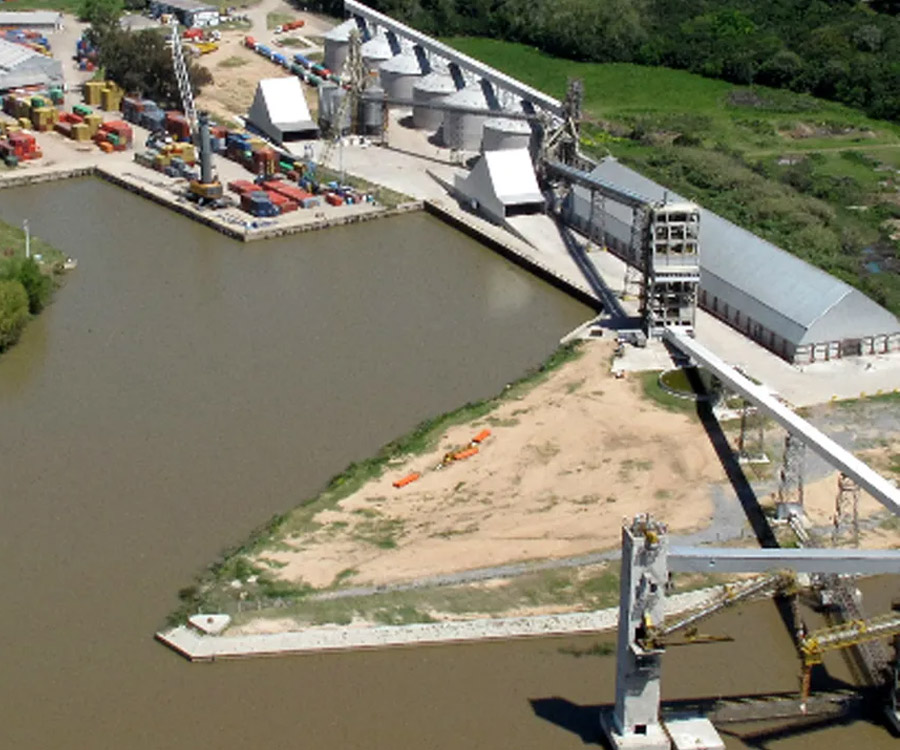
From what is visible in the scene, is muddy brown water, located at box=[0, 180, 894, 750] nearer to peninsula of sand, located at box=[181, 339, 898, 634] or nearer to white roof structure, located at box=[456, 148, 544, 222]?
peninsula of sand, located at box=[181, 339, 898, 634]

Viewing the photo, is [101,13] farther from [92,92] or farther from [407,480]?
[407,480]

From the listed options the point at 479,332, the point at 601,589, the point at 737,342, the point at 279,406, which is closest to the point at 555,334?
the point at 479,332

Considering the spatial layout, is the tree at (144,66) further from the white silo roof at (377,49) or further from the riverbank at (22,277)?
the riverbank at (22,277)

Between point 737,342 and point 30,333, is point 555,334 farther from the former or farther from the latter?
point 30,333

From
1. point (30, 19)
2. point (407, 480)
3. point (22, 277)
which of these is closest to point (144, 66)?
point (30, 19)

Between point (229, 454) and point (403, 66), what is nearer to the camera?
point (229, 454)

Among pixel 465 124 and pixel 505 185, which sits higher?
pixel 465 124
